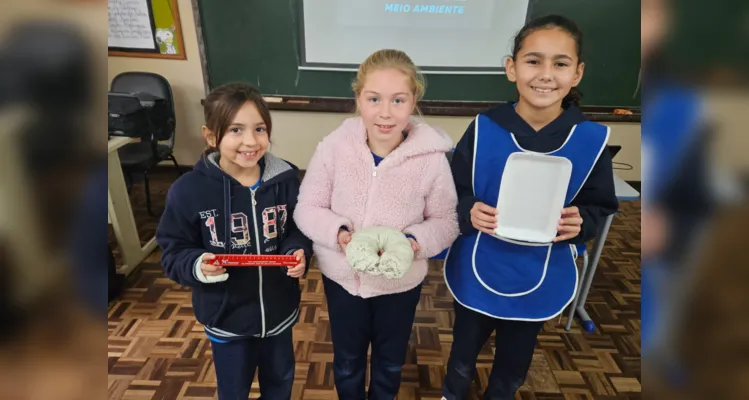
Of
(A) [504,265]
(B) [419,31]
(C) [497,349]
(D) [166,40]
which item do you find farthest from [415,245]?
(D) [166,40]

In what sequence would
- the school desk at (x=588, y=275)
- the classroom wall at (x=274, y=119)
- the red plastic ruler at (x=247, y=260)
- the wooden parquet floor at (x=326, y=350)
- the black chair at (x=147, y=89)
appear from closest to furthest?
1. the red plastic ruler at (x=247, y=260)
2. the wooden parquet floor at (x=326, y=350)
3. the school desk at (x=588, y=275)
4. the black chair at (x=147, y=89)
5. the classroom wall at (x=274, y=119)

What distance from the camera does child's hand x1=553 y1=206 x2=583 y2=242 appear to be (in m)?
0.99

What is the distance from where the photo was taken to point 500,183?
1039 millimetres

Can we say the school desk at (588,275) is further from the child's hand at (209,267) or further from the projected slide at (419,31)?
the child's hand at (209,267)

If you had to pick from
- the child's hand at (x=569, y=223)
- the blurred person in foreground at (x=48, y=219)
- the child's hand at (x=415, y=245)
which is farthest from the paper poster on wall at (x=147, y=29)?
the blurred person in foreground at (x=48, y=219)

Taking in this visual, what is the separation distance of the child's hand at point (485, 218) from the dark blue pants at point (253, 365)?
62 cm

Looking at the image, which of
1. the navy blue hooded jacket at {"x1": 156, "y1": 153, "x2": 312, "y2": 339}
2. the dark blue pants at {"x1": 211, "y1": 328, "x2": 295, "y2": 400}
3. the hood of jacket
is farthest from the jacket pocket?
the hood of jacket

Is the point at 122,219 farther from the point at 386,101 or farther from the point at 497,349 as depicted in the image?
the point at 497,349

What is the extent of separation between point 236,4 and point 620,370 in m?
2.98

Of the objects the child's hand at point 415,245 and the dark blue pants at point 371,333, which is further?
the dark blue pants at point 371,333

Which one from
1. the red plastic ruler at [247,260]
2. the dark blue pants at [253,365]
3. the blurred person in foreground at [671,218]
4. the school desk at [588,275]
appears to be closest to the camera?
the blurred person in foreground at [671,218]

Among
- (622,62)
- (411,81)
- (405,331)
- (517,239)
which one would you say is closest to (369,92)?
(411,81)

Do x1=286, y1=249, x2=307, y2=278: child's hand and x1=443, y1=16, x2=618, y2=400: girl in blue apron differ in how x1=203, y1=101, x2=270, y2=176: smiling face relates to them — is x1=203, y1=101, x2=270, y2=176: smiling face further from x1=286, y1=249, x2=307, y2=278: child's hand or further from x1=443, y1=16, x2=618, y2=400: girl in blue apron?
x1=443, y1=16, x2=618, y2=400: girl in blue apron

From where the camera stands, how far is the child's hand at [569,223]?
986mm
